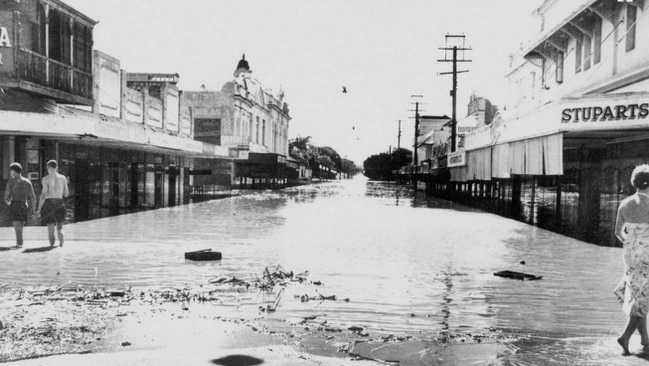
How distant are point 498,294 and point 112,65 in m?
23.7

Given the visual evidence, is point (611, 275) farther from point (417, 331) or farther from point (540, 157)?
point (540, 157)

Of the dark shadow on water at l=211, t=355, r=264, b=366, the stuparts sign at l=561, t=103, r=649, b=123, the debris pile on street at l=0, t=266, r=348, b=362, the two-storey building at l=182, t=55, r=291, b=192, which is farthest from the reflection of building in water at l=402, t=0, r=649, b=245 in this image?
the two-storey building at l=182, t=55, r=291, b=192

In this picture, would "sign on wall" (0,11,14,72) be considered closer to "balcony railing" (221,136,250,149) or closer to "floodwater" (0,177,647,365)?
"floodwater" (0,177,647,365)

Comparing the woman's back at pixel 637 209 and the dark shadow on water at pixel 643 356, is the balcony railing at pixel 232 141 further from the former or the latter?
the dark shadow on water at pixel 643 356

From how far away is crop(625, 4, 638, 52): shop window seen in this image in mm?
19828

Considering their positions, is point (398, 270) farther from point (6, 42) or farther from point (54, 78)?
point (54, 78)

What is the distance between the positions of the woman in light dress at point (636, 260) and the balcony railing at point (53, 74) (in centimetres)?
1879

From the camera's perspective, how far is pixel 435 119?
408 ft

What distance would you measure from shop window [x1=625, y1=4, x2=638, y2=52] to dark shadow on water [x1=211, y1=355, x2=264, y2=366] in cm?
1809

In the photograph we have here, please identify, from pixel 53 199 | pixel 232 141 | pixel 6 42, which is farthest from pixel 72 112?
pixel 232 141

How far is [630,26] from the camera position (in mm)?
19859

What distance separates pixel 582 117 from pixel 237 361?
14760 millimetres

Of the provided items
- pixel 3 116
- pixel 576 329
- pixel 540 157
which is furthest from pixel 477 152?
pixel 576 329

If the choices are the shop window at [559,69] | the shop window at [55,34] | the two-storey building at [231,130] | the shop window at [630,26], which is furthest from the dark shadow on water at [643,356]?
the two-storey building at [231,130]
